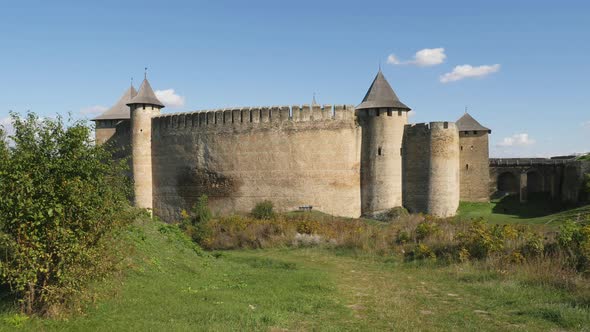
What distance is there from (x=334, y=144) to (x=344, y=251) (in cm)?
1149

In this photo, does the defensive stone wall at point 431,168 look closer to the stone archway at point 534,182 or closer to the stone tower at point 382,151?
the stone tower at point 382,151

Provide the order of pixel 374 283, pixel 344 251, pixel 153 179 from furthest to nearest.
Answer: pixel 153 179 < pixel 344 251 < pixel 374 283

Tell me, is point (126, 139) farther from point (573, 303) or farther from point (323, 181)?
point (573, 303)

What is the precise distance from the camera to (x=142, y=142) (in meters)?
27.6

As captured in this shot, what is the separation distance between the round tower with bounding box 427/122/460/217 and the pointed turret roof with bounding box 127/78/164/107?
14.6 m

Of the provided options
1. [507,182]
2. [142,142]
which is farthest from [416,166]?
[142,142]

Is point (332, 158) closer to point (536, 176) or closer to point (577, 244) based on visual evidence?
point (536, 176)

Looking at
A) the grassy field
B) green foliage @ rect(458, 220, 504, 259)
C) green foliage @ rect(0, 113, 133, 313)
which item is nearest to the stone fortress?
green foliage @ rect(458, 220, 504, 259)

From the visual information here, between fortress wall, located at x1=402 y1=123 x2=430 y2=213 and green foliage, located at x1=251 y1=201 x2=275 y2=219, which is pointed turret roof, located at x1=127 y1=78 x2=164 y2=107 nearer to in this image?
green foliage, located at x1=251 y1=201 x2=275 y2=219

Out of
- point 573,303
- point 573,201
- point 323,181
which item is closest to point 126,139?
point 323,181

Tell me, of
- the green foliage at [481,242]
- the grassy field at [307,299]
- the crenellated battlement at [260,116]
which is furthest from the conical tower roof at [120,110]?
the green foliage at [481,242]

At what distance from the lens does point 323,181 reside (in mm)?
23891

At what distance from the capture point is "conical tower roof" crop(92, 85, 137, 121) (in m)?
30.0

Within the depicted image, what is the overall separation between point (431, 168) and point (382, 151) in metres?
2.33
